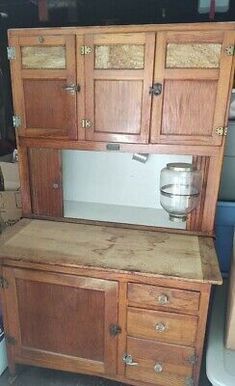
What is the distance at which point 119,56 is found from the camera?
128 cm

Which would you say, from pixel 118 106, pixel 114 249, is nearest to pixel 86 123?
pixel 118 106

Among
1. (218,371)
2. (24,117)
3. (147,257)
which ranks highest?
(24,117)

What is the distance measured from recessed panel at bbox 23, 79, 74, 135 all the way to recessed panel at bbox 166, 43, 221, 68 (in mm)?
465

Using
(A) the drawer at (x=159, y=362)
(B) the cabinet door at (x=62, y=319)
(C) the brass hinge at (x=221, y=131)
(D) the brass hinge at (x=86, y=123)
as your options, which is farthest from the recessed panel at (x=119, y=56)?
(A) the drawer at (x=159, y=362)

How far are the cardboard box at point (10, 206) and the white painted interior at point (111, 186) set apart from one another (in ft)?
1.02

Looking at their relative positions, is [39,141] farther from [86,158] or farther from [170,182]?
[170,182]

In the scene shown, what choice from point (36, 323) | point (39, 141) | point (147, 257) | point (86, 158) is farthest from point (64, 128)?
point (36, 323)

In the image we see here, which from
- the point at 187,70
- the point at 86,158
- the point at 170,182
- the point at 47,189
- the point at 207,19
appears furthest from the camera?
the point at 207,19

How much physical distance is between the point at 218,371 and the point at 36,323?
809 millimetres

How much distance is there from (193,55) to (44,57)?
2.10 ft

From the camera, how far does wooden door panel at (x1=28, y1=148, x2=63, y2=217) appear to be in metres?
1.55

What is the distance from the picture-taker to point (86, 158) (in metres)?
1.74

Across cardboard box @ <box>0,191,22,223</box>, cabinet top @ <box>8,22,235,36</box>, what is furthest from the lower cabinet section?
cabinet top @ <box>8,22,235,36</box>

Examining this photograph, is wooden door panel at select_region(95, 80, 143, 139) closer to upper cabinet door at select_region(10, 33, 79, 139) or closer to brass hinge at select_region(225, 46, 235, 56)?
upper cabinet door at select_region(10, 33, 79, 139)
